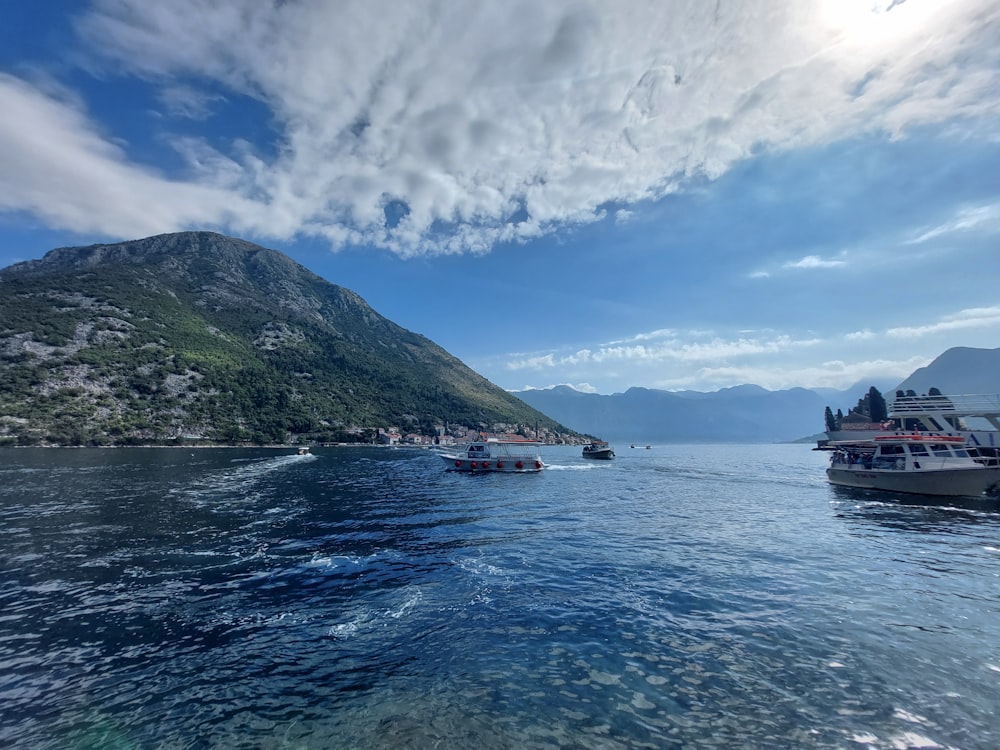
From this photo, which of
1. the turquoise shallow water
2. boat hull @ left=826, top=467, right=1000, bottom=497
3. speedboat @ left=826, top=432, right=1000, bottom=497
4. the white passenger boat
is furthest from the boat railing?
the turquoise shallow water

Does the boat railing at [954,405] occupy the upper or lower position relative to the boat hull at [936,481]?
upper

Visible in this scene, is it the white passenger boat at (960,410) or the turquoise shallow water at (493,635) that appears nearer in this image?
the turquoise shallow water at (493,635)

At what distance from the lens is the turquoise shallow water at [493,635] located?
9.84 m

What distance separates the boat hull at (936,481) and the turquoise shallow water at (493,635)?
17.2 meters

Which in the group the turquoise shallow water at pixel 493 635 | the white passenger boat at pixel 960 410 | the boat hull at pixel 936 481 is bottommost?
the turquoise shallow water at pixel 493 635

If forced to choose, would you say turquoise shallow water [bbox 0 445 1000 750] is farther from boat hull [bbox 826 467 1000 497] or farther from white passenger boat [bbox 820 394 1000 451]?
white passenger boat [bbox 820 394 1000 451]

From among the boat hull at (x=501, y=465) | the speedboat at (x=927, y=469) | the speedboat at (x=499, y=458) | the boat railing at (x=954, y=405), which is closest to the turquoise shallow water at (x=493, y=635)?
the speedboat at (x=927, y=469)

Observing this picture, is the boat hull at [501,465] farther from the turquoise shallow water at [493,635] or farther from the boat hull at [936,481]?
the turquoise shallow water at [493,635]

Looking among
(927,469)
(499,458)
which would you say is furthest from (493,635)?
(499,458)

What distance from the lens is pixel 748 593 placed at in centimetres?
1827

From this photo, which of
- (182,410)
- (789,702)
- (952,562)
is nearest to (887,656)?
(789,702)

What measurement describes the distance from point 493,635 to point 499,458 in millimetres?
68678

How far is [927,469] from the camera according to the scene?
46375 mm

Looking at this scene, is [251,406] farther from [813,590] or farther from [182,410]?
[813,590]
